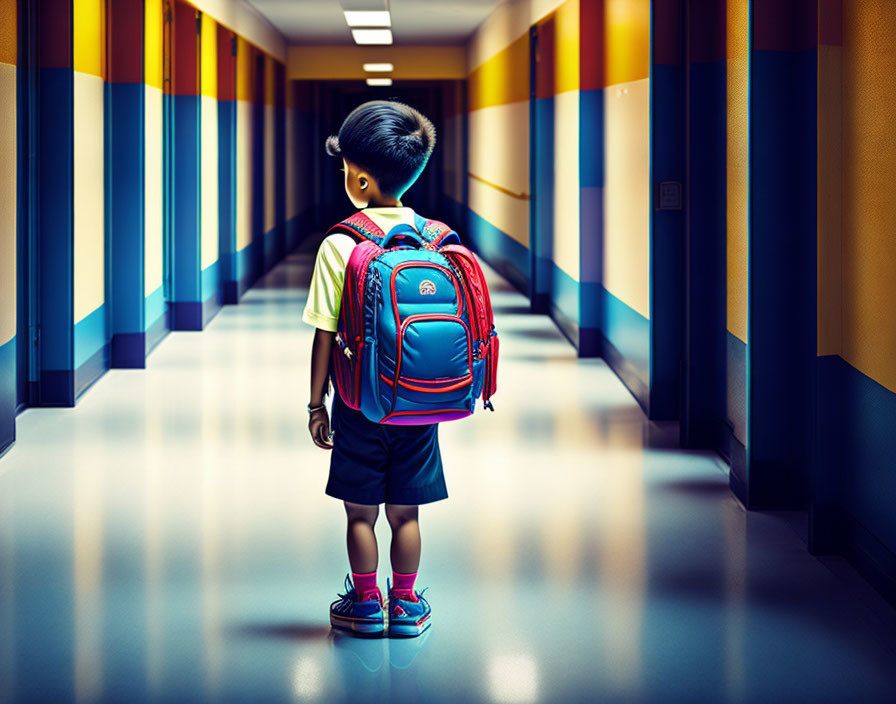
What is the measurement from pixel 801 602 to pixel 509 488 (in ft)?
5.22

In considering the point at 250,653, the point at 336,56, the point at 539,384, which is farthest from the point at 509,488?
the point at 336,56

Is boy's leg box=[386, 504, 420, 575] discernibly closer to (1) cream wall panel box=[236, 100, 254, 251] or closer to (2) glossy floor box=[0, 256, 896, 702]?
(2) glossy floor box=[0, 256, 896, 702]

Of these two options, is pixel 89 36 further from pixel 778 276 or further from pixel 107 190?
pixel 778 276

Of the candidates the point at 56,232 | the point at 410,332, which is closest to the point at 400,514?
the point at 410,332

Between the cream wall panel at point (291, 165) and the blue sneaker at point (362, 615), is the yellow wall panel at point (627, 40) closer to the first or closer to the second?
the blue sneaker at point (362, 615)

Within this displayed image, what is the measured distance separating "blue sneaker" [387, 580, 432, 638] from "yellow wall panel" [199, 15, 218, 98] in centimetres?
703

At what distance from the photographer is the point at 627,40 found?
726 centimetres

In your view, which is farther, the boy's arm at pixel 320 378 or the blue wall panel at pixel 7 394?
the blue wall panel at pixel 7 394

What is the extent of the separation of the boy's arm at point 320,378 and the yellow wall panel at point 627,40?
3826mm

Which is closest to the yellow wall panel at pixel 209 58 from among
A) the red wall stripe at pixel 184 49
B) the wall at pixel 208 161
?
the wall at pixel 208 161

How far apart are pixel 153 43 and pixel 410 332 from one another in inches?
245

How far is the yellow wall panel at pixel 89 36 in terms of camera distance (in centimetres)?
663

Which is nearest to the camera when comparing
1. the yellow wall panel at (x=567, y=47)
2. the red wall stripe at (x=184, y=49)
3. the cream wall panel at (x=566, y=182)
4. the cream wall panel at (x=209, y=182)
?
the yellow wall panel at (x=567, y=47)

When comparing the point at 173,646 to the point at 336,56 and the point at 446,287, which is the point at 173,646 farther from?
the point at 336,56
